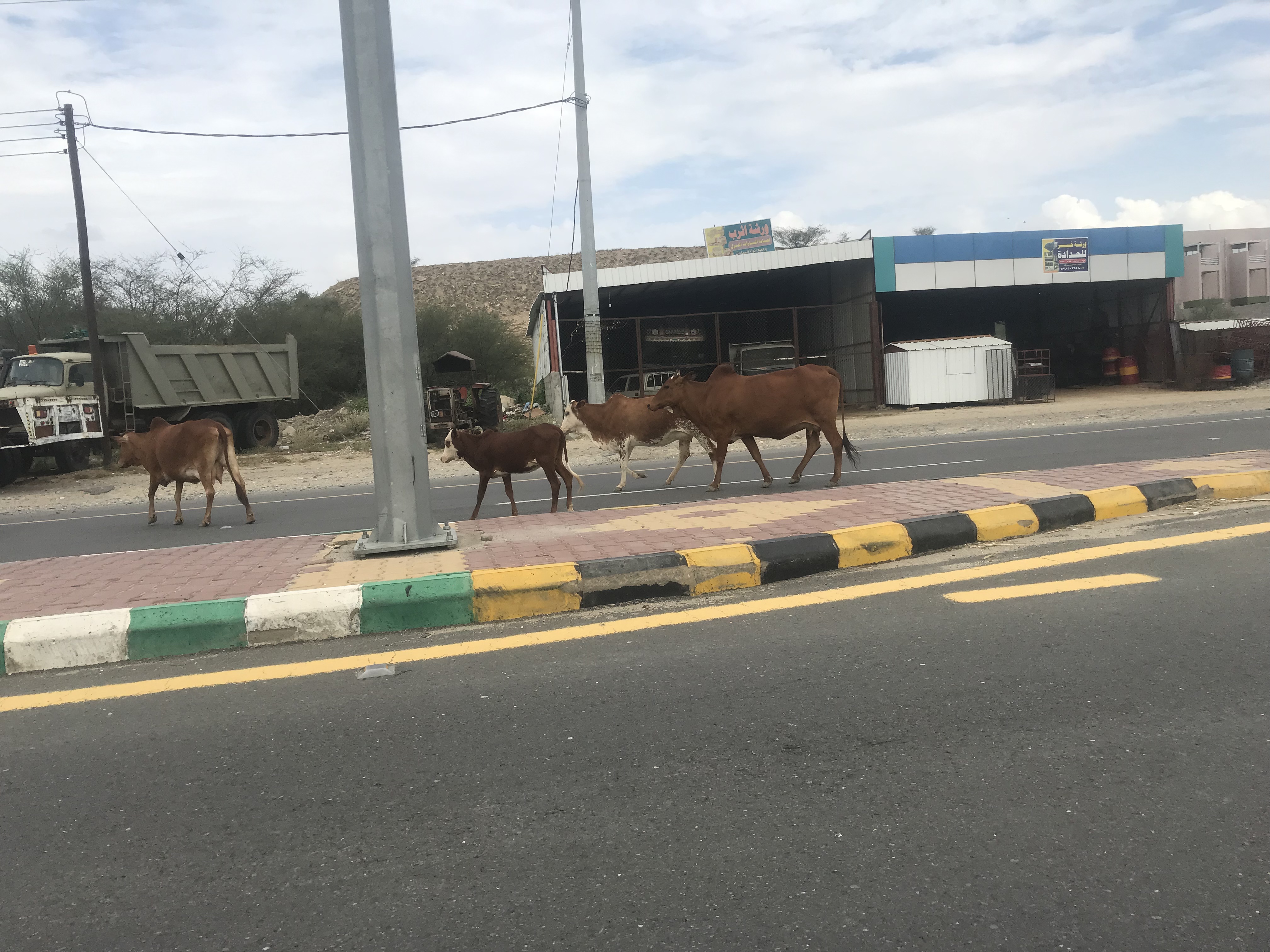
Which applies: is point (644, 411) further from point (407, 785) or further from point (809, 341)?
point (809, 341)

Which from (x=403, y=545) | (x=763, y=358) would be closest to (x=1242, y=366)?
(x=763, y=358)

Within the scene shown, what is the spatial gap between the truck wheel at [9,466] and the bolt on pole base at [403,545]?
1420cm

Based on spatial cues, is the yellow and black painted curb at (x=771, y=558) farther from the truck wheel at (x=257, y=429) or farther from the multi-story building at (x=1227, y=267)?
the multi-story building at (x=1227, y=267)

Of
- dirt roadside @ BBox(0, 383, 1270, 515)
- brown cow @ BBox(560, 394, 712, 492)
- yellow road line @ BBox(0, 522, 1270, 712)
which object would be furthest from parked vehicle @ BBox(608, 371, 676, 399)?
yellow road line @ BBox(0, 522, 1270, 712)

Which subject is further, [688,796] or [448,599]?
[448,599]

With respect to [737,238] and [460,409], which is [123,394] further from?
[737,238]

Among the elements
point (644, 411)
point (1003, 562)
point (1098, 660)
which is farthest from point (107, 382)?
point (1098, 660)

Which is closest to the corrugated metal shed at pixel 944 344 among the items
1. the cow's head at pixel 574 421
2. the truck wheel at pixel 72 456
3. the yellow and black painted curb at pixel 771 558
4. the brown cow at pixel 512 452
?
the cow's head at pixel 574 421

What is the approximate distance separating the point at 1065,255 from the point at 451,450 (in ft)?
72.8

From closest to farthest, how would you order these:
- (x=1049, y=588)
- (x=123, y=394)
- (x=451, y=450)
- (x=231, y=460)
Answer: (x=1049, y=588), (x=451, y=450), (x=231, y=460), (x=123, y=394)

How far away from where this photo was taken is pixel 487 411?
69.8ft

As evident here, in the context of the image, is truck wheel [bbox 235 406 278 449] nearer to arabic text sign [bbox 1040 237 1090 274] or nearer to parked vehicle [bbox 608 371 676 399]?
parked vehicle [bbox 608 371 676 399]

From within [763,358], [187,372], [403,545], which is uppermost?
[187,372]

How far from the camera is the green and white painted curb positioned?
4582mm
